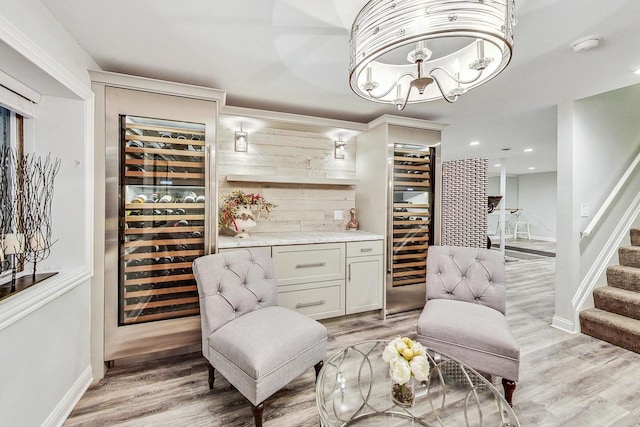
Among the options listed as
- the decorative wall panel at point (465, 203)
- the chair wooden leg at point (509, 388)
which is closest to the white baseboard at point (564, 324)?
the decorative wall panel at point (465, 203)

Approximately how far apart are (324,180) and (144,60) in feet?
6.40

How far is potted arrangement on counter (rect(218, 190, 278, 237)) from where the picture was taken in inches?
111

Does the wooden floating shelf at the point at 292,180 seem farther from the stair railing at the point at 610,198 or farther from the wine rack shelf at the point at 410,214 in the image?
the stair railing at the point at 610,198

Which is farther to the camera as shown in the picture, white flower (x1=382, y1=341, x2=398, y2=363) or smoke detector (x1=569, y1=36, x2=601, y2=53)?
smoke detector (x1=569, y1=36, x2=601, y2=53)

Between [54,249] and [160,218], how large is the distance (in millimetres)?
662

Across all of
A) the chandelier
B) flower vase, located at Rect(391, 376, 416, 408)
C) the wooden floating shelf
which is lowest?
flower vase, located at Rect(391, 376, 416, 408)

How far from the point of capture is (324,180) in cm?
328

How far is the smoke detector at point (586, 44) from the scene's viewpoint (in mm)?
1755

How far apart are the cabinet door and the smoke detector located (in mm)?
2265

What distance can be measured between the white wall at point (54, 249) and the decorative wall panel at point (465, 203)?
397 cm

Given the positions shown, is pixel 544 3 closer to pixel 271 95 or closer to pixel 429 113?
pixel 429 113

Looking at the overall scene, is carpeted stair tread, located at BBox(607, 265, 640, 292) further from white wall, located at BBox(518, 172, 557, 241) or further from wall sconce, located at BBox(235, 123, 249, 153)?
white wall, located at BBox(518, 172, 557, 241)

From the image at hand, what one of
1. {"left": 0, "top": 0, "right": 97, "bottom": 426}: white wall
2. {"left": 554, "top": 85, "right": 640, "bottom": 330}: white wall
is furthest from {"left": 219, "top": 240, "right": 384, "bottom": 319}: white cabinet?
{"left": 554, "top": 85, "right": 640, "bottom": 330}: white wall

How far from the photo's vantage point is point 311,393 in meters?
1.94
